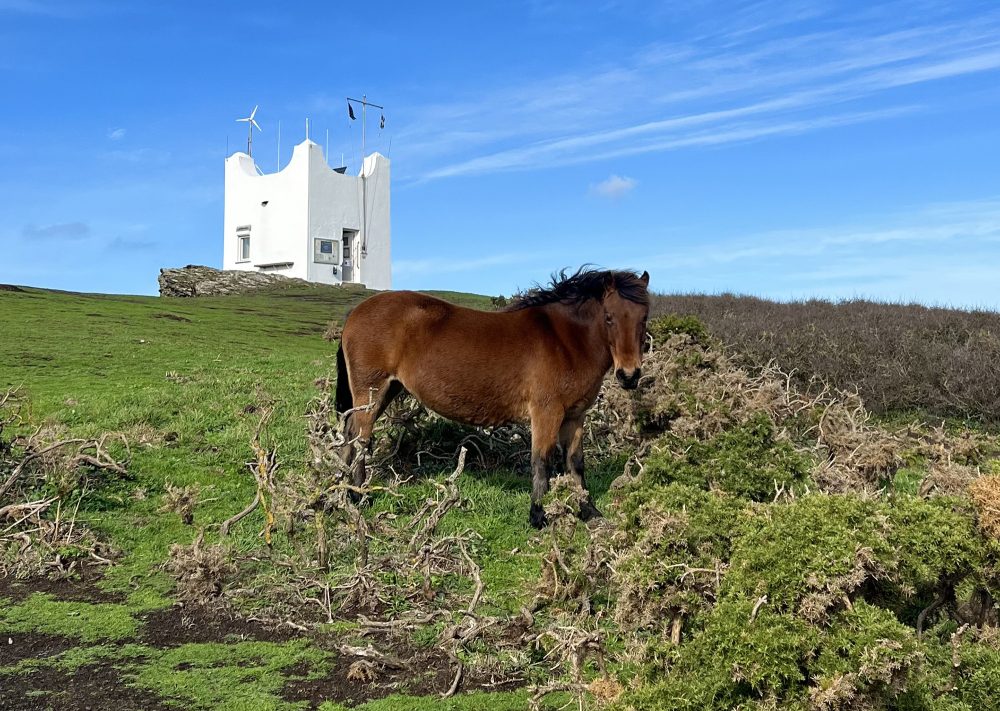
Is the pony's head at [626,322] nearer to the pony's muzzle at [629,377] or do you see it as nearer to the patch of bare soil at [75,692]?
the pony's muzzle at [629,377]

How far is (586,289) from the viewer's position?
24.6 feet

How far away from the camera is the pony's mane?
7.18 m

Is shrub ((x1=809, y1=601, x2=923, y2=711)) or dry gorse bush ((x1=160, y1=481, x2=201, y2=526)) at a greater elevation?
shrub ((x1=809, y1=601, x2=923, y2=711))

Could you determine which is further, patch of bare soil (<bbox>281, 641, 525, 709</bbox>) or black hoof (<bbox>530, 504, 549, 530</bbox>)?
black hoof (<bbox>530, 504, 549, 530</bbox>)

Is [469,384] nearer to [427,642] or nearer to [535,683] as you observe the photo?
[427,642]

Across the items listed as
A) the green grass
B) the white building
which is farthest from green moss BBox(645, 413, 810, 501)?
the white building

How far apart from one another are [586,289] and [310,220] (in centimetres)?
3558

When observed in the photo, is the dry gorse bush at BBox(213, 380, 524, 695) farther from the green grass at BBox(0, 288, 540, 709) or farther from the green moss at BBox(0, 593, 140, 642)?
the green moss at BBox(0, 593, 140, 642)

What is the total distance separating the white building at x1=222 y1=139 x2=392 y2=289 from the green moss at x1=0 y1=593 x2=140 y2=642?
35.9m

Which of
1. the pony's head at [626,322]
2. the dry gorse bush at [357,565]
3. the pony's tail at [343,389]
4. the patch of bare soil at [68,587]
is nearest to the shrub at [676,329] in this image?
the pony's head at [626,322]

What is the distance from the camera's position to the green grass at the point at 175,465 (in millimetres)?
4852

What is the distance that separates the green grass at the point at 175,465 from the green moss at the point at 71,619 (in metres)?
0.01

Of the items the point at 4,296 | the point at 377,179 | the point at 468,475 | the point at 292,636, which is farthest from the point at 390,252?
the point at 292,636

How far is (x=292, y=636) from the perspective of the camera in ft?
17.4
